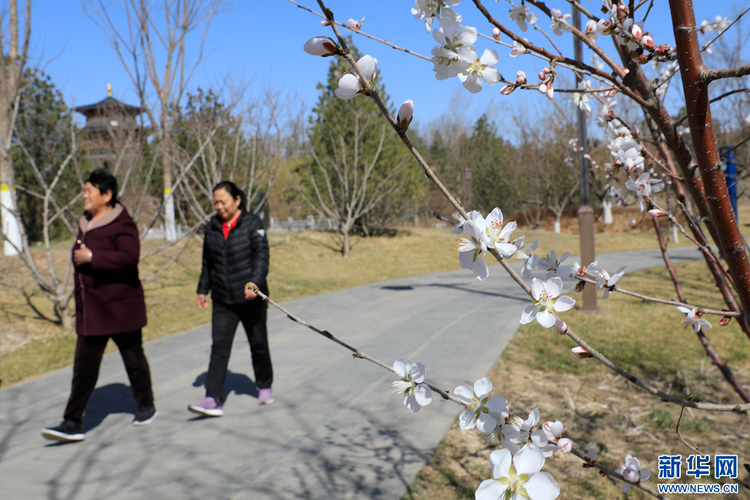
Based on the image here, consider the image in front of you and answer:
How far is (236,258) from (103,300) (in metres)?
1.00

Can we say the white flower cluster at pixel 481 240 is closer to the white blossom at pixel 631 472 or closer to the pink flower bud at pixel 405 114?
the pink flower bud at pixel 405 114

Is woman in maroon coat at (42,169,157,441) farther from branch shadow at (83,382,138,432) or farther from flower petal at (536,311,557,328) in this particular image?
flower petal at (536,311,557,328)

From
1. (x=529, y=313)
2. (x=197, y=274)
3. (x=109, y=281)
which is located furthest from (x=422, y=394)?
(x=197, y=274)

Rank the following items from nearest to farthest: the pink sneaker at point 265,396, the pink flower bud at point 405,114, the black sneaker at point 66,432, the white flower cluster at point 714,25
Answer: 1. the pink flower bud at point 405,114
2. the white flower cluster at point 714,25
3. the black sneaker at point 66,432
4. the pink sneaker at point 265,396

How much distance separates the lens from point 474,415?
122 centimetres

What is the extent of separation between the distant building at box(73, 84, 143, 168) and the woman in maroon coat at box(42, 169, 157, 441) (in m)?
7.65

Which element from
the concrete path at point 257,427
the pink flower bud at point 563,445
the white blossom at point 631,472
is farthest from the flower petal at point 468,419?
the concrete path at point 257,427

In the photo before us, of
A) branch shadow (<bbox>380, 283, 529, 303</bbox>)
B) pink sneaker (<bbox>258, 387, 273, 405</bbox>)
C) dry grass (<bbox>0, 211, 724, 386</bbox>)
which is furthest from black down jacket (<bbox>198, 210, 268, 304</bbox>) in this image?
branch shadow (<bbox>380, 283, 529, 303</bbox>)

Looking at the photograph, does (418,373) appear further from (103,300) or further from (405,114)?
(103,300)

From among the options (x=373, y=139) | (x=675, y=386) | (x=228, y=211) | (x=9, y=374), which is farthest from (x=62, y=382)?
(x=373, y=139)

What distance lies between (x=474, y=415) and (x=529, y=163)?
31392 millimetres

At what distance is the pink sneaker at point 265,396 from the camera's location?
4324mm

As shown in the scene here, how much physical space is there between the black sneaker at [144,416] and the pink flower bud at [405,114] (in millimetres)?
3788

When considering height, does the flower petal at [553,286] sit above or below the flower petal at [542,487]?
above
